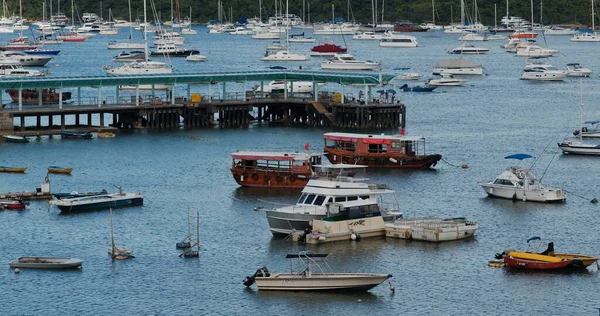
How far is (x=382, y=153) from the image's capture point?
8906 centimetres

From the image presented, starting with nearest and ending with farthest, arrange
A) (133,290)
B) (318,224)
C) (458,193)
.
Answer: (133,290)
(318,224)
(458,193)

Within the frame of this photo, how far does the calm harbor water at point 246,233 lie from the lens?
185 ft

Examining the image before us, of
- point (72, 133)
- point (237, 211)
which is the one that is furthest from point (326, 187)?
point (72, 133)

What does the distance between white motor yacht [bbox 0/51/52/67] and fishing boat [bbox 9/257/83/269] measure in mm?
118895

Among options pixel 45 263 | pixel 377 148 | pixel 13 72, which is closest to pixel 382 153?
pixel 377 148

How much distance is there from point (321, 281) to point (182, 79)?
5778 cm

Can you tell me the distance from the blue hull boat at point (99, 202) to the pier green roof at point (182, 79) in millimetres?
32185

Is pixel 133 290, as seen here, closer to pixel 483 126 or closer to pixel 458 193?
pixel 458 193

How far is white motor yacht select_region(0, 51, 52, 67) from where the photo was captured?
179 m

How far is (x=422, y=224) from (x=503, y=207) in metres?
10.0

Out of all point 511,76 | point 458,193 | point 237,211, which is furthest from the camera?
point 511,76

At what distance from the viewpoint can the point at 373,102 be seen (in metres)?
113

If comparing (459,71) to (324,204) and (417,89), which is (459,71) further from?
(324,204)

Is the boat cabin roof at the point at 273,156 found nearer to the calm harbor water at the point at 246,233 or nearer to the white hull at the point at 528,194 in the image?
the calm harbor water at the point at 246,233
